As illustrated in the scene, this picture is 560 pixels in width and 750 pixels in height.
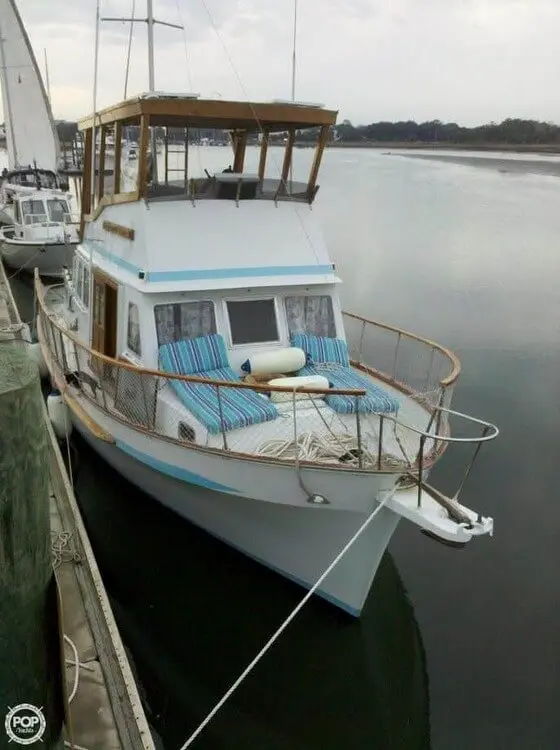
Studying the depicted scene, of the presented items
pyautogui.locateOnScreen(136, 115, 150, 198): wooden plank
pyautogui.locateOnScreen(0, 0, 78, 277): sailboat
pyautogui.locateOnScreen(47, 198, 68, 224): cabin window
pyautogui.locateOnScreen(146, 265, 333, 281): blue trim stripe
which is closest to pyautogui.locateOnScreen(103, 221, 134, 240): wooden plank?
pyautogui.locateOnScreen(136, 115, 150, 198): wooden plank

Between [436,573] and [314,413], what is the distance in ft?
10.4

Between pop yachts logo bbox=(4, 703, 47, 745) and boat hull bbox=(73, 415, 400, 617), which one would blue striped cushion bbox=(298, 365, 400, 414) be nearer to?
boat hull bbox=(73, 415, 400, 617)

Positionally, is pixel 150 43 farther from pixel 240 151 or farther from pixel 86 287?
pixel 86 287

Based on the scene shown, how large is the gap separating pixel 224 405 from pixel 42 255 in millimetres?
15735

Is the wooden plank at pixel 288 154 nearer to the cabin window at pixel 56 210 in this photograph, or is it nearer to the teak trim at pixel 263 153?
the teak trim at pixel 263 153

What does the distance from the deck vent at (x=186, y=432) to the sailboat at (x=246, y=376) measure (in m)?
0.02

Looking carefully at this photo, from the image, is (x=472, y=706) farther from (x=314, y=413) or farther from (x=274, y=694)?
(x=314, y=413)

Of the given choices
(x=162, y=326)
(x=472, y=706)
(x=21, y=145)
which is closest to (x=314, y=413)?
(x=162, y=326)

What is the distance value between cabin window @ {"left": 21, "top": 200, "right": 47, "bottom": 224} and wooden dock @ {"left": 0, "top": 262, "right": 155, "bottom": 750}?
54.5ft

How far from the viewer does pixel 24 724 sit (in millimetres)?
3363

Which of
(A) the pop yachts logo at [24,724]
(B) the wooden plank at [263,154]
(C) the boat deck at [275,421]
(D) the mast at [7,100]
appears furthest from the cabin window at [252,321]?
(D) the mast at [7,100]

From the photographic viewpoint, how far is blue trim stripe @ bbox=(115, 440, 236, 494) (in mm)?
6245

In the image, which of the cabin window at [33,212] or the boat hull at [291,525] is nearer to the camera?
the boat hull at [291,525]

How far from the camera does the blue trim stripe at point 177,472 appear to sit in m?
6.24
